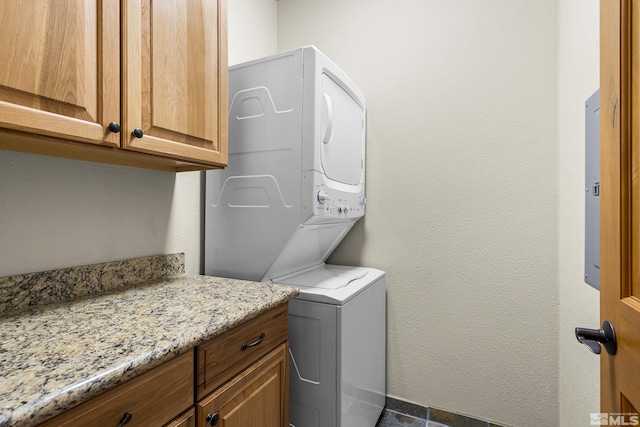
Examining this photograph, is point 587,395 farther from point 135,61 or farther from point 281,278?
point 135,61

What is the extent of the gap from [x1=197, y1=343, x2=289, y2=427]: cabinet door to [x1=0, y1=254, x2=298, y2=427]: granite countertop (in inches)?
8.4

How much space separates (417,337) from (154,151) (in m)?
1.96

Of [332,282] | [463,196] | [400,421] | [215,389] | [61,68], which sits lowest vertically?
[400,421]

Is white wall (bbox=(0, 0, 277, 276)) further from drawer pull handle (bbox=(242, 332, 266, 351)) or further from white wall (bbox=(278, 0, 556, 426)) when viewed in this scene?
white wall (bbox=(278, 0, 556, 426))

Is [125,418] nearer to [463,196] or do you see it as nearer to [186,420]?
[186,420]

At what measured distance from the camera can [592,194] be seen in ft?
4.10

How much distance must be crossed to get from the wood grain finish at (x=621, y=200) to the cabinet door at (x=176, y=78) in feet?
4.33

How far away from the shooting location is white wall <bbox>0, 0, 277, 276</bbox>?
1.11 metres

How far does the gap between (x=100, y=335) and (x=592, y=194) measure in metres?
1.77

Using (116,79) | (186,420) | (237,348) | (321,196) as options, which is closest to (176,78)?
(116,79)

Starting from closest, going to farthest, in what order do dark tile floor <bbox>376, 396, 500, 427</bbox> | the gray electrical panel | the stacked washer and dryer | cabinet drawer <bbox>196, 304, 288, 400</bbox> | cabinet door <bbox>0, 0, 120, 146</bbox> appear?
1. cabinet door <bbox>0, 0, 120, 146</bbox>
2. cabinet drawer <bbox>196, 304, 288, 400</bbox>
3. the gray electrical panel
4. the stacked washer and dryer
5. dark tile floor <bbox>376, 396, 500, 427</bbox>

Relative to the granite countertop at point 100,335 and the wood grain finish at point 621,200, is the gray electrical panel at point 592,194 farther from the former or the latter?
the granite countertop at point 100,335

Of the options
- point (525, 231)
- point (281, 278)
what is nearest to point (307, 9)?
point (281, 278)

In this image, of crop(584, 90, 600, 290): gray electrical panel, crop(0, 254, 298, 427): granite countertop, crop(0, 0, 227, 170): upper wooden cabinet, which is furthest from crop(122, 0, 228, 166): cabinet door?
crop(584, 90, 600, 290): gray electrical panel
